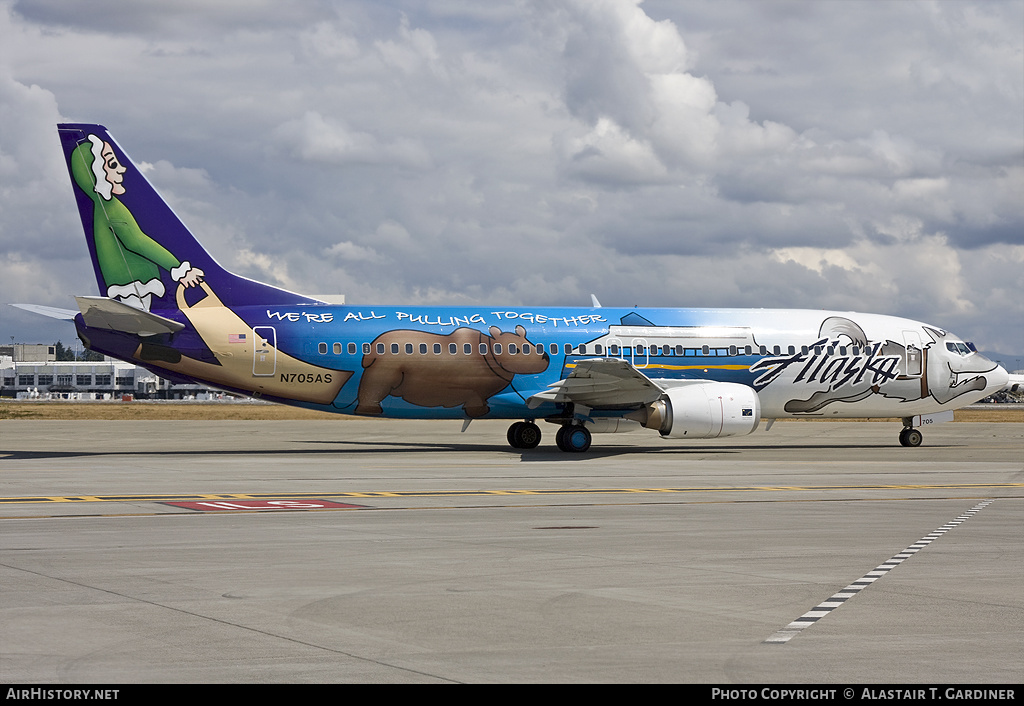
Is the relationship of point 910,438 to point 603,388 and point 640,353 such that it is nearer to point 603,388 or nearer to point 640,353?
point 640,353

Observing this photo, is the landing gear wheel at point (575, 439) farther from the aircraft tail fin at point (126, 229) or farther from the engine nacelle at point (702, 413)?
the aircraft tail fin at point (126, 229)

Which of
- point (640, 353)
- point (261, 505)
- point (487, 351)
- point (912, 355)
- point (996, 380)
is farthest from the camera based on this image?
point (996, 380)

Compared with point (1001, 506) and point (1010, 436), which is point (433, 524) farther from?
point (1010, 436)

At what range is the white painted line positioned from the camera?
848 centimetres

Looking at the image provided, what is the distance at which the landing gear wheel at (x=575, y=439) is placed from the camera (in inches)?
1289

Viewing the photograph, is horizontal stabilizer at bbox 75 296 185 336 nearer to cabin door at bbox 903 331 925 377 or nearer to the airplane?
the airplane

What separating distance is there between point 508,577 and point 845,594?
323 cm

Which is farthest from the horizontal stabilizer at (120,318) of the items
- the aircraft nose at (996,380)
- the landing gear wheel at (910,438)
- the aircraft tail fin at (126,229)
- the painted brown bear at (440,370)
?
the aircraft nose at (996,380)

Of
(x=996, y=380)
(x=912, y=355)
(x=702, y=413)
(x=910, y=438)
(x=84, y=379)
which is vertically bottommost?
(x=910, y=438)

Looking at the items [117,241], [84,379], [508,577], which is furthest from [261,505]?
[84,379]

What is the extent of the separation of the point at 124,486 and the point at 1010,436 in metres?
36.7

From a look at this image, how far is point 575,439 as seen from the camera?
32750 mm

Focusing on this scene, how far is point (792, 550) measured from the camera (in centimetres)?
1315

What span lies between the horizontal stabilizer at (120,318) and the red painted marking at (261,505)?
12.4 meters
